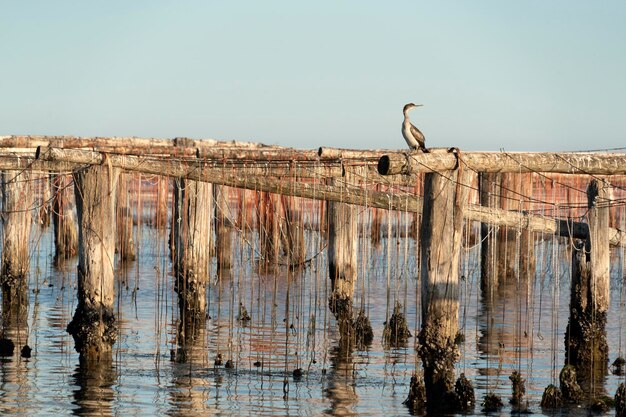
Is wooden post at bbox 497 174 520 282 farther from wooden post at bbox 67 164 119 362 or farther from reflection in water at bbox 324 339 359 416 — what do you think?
wooden post at bbox 67 164 119 362

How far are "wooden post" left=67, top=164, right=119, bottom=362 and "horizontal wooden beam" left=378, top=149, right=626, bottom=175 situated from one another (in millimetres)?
4755

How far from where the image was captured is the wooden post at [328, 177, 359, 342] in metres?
19.7

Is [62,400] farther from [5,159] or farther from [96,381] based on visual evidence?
[5,159]

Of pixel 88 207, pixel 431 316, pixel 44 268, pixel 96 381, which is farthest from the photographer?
pixel 44 268

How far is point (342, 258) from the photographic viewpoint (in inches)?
779

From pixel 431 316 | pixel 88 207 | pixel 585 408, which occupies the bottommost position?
pixel 585 408

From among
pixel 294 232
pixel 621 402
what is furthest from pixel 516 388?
pixel 294 232

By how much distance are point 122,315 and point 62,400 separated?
7.32 metres

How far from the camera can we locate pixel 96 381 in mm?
14945

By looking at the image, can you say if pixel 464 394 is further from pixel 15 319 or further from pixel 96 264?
pixel 15 319

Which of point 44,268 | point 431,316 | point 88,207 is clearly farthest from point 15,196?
point 431,316

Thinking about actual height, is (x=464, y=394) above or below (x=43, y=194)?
below

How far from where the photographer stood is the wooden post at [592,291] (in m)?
16.7

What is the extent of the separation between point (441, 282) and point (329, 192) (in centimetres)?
581
